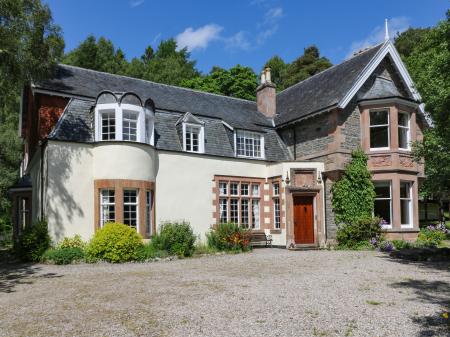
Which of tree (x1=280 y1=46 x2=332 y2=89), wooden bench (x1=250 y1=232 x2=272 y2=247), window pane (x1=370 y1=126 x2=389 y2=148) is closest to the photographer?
wooden bench (x1=250 y1=232 x2=272 y2=247)

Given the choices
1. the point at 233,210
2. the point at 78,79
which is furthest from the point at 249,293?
the point at 78,79

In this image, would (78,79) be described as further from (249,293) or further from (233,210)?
(249,293)

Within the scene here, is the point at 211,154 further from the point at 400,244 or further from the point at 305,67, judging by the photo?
the point at 305,67

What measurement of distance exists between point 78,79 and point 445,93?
16.6 meters

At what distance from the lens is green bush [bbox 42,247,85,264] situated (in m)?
15.5

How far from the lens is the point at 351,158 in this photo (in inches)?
835

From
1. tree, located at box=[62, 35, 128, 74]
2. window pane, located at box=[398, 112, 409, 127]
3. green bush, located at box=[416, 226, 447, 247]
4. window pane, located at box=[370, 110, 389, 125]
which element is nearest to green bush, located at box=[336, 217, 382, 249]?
green bush, located at box=[416, 226, 447, 247]

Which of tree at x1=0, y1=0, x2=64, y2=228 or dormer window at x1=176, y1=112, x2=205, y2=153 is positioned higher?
tree at x1=0, y1=0, x2=64, y2=228

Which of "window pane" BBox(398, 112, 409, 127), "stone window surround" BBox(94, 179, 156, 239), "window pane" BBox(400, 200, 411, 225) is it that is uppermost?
"window pane" BBox(398, 112, 409, 127)

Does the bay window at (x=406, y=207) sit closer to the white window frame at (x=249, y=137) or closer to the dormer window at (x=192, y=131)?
the white window frame at (x=249, y=137)

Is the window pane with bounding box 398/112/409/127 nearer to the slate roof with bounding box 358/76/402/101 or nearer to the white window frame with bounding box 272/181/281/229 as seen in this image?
the slate roof with bounding box 358/76/402/101

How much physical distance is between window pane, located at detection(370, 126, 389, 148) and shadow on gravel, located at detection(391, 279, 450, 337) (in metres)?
12.8

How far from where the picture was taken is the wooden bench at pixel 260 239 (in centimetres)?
2166

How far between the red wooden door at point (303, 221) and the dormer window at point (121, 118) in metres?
8.03
